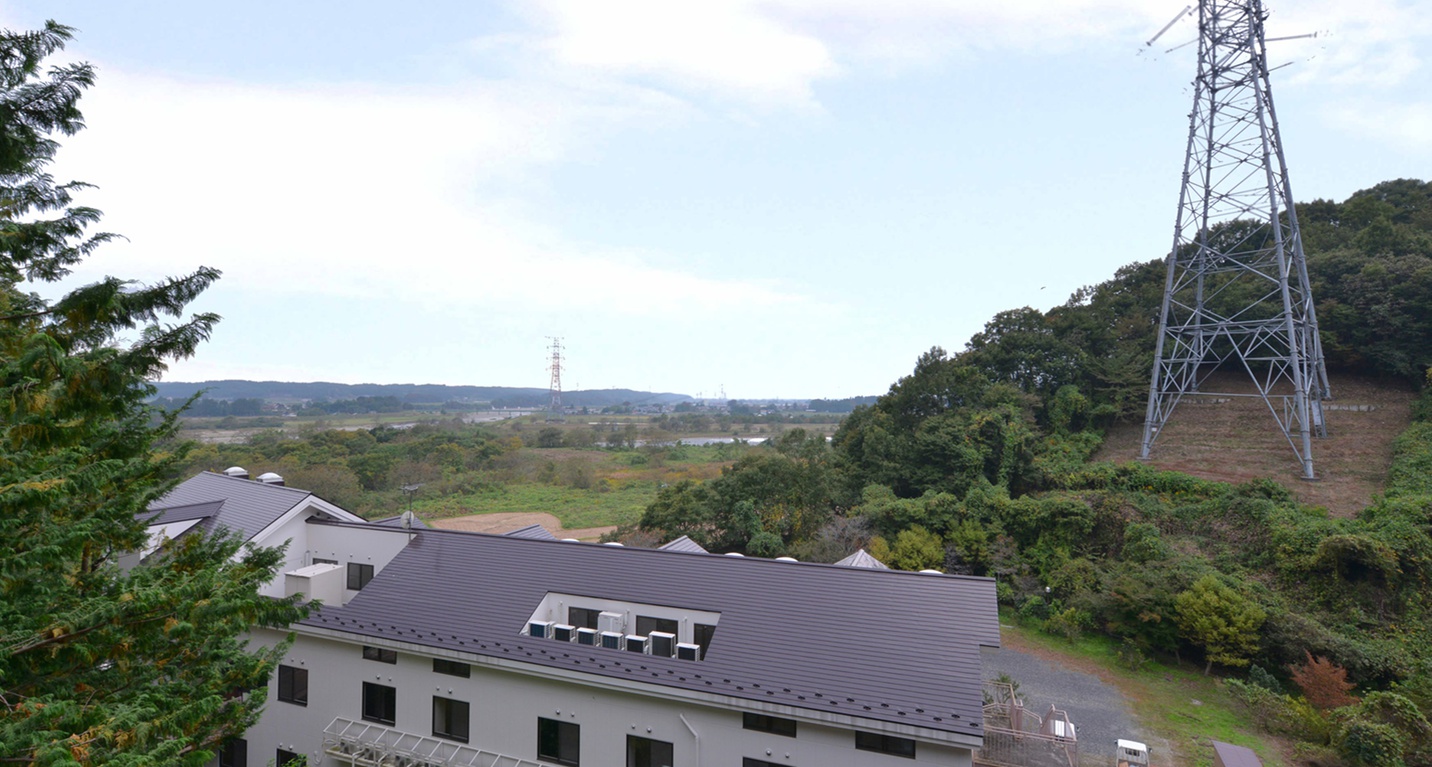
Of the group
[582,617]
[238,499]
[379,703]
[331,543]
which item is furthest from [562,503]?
[582,617]

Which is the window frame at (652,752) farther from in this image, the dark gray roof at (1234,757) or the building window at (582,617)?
the dark gray roof at (1234,757)

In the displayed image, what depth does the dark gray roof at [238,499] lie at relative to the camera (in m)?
12.8

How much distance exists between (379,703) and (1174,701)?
15.2 metres

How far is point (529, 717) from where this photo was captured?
31.3 ft

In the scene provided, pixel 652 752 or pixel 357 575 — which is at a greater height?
pixel 357 575

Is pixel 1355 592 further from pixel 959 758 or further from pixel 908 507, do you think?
pixel 959 758

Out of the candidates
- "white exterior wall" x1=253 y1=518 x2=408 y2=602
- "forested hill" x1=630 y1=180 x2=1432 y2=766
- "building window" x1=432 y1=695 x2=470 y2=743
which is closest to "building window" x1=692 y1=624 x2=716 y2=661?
"building window" x1=432 y1=695 x2=470 y2=743

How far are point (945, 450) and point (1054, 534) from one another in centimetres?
483

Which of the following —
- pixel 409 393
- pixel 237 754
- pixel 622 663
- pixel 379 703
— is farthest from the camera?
pixel 409 393

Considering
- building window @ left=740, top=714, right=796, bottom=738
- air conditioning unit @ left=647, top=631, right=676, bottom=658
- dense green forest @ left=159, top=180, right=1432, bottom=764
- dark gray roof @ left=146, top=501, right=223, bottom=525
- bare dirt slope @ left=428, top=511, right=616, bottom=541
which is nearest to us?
building window @ left=740, top=714, right=796, bottom=738

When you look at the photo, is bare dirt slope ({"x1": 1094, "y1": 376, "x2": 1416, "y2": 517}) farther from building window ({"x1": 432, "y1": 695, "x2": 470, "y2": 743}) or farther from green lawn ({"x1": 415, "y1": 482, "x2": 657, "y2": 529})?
green lawn ({"x1": 415, "y1": 482, "x2": 657, "y2": 529})

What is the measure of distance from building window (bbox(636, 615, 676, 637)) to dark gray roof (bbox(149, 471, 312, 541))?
24.6 ft

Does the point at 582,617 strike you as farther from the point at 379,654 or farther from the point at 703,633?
the point at 379,654

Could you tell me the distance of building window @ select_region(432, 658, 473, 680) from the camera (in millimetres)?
9945
